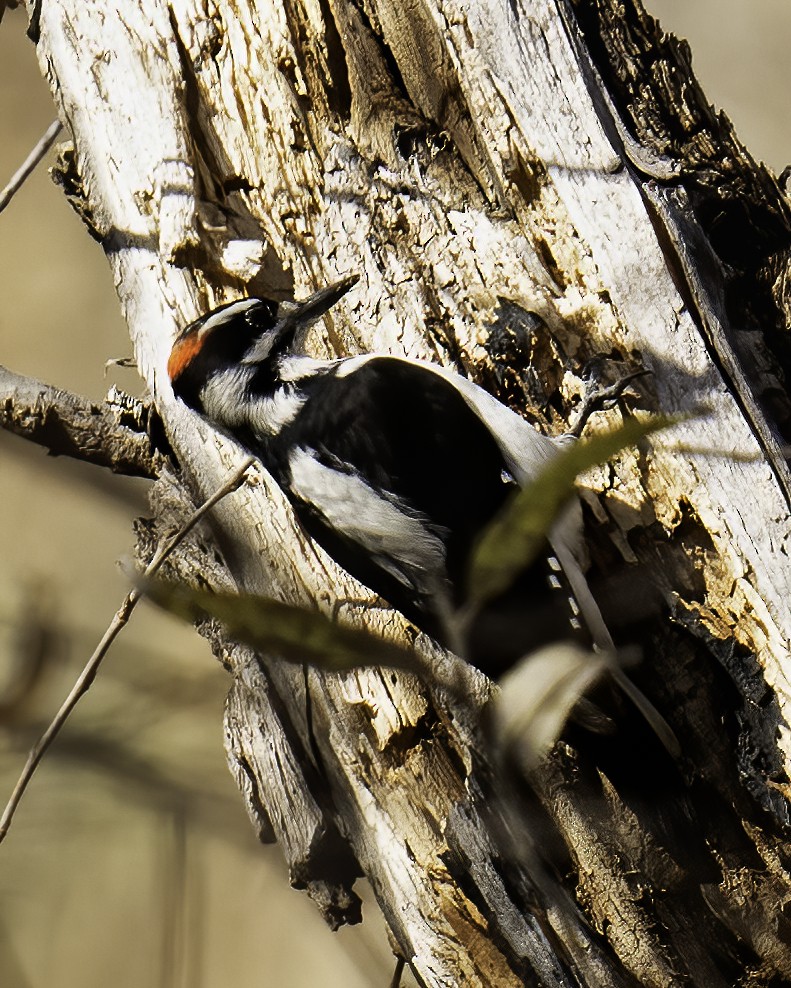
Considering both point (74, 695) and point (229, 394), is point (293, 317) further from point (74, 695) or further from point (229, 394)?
point (74, 695)

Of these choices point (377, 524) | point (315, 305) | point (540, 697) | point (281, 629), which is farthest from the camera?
point (315, 305)

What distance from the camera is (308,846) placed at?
1.72m

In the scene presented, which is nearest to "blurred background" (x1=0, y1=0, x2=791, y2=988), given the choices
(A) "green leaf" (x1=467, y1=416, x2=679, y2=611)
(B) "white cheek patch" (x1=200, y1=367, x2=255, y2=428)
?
(B) "white cheek patch" (x1=200, y1=367, x2=255, y2=428)

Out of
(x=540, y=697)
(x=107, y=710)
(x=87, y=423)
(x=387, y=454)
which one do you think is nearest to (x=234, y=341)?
(x=387, y=454)

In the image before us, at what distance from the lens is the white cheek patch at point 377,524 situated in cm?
146

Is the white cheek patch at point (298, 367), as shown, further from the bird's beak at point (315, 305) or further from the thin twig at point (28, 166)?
the thin twig at point (28, 166)

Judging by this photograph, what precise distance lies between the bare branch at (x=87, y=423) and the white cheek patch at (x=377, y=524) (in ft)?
1.83

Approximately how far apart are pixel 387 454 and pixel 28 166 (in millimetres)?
915

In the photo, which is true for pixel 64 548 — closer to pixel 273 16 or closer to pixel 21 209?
pixel 21 209

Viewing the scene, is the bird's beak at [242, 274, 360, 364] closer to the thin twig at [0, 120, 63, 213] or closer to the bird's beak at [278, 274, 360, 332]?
the bird's beak at [278, 274, 360, 332]

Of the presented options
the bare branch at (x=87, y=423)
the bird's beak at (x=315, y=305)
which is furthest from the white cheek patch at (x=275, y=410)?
the bare branch at (x=87, y=423)

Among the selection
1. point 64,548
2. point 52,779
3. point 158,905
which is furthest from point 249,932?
point 64,548

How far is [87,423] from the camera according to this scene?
6.66ft

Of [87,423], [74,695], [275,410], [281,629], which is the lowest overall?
[74,695]
